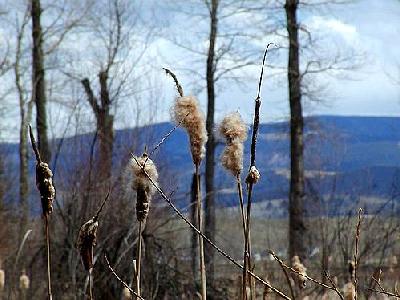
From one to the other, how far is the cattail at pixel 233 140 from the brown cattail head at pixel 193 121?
40 millimetres

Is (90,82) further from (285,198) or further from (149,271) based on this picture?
(149,271)

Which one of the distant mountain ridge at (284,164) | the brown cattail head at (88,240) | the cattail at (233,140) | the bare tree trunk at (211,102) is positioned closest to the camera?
the brown cattail head at (88,240)

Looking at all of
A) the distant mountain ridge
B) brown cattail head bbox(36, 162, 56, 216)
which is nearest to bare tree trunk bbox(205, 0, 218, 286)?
the distant mountain ridge

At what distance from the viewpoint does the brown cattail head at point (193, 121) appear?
147 centimetres

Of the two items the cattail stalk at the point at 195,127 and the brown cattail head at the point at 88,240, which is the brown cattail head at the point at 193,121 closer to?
the cattail stalk at the point at 195,127

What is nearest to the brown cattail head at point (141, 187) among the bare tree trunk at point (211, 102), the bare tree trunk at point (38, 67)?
the bare tree trunk at point (211, 102)

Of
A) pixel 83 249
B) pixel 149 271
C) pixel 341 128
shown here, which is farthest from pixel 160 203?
pixel 341 128

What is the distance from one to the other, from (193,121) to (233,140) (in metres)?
0.08

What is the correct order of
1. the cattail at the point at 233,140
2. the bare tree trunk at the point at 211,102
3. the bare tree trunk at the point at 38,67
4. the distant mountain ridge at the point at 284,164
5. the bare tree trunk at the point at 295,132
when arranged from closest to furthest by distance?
the cattail at the point at 233,140, the distant mountain ridge at the point at 284,164, the bare tree trunk at the point at 295,132, the bare tree trunk at the point at 211,102, the bare tree trunk at the point at 38,67

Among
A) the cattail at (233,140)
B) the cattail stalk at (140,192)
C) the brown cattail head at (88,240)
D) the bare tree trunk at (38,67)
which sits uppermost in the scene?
the bare tree trunk at (38,67)

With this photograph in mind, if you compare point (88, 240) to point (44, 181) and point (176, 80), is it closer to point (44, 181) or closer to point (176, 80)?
point (44, 181)

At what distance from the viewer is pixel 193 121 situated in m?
1.51

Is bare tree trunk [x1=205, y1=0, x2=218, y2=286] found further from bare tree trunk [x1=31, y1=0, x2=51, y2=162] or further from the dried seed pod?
the dried seed pod

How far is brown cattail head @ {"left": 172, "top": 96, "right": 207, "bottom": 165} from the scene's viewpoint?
1469mm
